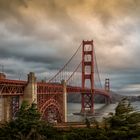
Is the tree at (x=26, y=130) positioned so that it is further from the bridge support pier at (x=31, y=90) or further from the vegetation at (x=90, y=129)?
the bridge support pier at (x=31, y=90)

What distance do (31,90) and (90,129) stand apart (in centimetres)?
3362

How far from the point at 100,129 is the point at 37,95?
3968 cm

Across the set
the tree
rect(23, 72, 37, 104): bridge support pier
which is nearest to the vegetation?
the tree

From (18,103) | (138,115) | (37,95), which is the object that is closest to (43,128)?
(138,115)

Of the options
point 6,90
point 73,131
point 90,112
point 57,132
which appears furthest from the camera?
point 90,112

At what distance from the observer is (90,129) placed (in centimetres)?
2998

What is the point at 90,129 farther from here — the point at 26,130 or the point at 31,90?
the point at 31,90

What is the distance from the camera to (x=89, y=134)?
29.3 m

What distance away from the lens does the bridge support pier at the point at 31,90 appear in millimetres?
62384

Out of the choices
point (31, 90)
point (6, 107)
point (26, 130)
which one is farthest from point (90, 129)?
point (6, 107)

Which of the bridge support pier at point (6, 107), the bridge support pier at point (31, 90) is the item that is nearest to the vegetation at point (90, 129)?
the bridge support pier at point (6, 107)

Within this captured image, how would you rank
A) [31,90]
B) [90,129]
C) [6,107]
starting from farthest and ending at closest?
[31,90], [6,107], [90,129]

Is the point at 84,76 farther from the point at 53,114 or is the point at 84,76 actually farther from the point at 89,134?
the point at 89,134

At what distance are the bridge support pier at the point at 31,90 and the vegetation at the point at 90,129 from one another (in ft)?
92.7
